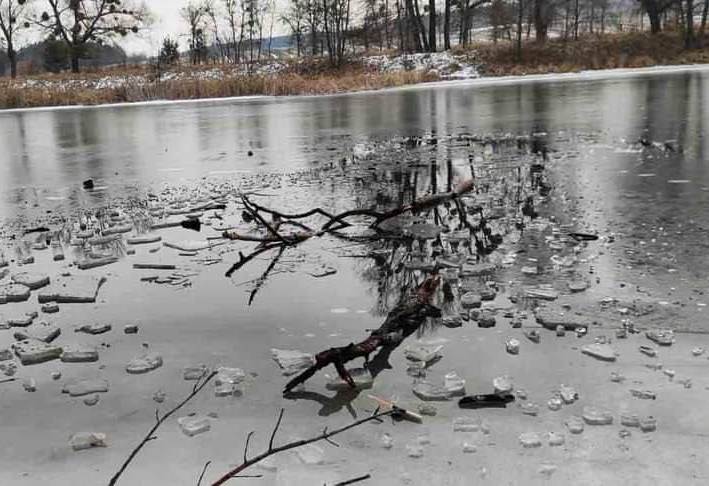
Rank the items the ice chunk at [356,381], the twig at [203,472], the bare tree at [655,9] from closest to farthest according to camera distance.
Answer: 1. the twig at [203,472]
2. the ice chunk at [356,381]
3. the bare tree at [655,9]

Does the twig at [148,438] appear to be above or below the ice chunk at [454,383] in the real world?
above

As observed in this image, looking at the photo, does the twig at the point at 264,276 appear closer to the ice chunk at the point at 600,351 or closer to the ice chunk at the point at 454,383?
the ice chunk at the point at 454,383

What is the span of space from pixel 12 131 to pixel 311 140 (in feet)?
31.5

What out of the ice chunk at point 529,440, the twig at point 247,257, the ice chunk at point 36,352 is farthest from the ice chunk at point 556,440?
the twig at point 247,257

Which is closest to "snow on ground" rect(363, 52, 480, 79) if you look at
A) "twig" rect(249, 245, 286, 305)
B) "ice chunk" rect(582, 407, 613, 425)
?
"twig" rect(249, 245, 286, 305)

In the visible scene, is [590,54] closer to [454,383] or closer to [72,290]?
[72,290]

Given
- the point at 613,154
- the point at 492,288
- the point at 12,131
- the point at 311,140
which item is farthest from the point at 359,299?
the point at 12,131

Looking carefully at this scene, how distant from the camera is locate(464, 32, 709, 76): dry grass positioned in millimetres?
41688

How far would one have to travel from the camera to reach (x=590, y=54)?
43844 millimetres

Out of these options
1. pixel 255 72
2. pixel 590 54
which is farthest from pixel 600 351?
pixel 590 54

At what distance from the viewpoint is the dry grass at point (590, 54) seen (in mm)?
41688

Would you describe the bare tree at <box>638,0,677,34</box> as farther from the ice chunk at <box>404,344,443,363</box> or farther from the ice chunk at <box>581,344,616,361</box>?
the ice chunk at <box>404,344,443,363</box>

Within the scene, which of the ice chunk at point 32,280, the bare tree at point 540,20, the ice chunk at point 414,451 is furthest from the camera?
the bare tree at point 540,20

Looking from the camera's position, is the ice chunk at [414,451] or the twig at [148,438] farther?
the ice chunk at [414,451]
